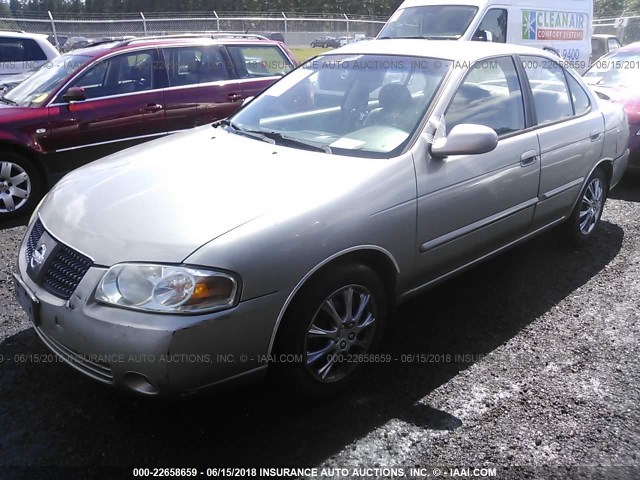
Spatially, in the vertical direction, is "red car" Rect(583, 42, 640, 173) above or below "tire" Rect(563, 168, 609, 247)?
above

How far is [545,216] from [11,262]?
4.16 metres

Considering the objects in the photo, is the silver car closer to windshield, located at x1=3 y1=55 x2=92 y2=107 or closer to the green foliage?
windshield, located at x1=3 y1=55 x2=92 y2=107

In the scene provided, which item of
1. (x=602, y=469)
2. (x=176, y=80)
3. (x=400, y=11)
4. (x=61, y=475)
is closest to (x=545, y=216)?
(x=602, y=469)

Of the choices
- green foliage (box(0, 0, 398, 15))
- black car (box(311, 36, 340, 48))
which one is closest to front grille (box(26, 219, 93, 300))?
black car (box(311, 36, 340, 48))

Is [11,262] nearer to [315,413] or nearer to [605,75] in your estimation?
[315,413]

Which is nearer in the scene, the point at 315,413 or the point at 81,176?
the point at 315,413

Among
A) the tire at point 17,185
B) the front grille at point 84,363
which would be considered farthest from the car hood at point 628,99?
the tire at point 17,185

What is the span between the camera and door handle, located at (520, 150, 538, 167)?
148 inches

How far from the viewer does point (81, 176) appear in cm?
331

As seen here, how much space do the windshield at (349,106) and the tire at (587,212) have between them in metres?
1.95

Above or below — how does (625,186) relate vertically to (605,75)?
below

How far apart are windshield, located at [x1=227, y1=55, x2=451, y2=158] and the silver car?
1 centimetres

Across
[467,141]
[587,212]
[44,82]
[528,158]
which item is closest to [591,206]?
[587,212]

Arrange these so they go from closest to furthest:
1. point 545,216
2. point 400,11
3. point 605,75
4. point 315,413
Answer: point 315,413 < point 545,216 < point 605,75 < point 400,11
